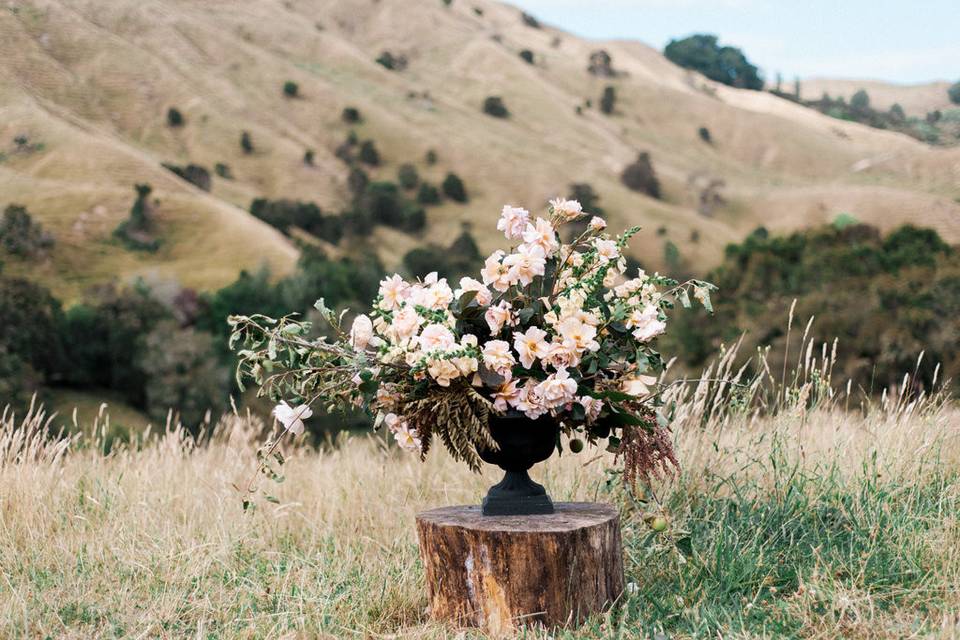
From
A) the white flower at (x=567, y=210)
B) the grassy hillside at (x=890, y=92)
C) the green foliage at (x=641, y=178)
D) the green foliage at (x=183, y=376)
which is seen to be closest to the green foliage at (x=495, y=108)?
the green foliage at (x=641, y=178)

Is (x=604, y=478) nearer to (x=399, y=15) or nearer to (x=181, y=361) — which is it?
(x=181, y=361)

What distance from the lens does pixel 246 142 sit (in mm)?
73375

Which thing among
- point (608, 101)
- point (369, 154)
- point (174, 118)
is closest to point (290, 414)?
point (174, 118)

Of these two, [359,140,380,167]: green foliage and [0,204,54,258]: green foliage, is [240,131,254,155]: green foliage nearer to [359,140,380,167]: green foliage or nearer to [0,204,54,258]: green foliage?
[359,140,380,167]: green foliage

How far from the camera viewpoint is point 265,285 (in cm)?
4422

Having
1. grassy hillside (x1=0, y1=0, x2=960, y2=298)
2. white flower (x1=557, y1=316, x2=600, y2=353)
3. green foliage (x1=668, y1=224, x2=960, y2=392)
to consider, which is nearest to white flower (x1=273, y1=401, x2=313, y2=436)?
white flower (x1=557, y1=316, x2=600, y2=353)

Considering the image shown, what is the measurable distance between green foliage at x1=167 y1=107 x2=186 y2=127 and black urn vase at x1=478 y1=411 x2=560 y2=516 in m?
74.5

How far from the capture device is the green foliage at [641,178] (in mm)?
82312

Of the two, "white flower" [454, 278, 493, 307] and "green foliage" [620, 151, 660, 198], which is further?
"green foliage" [620, 151, 660, 198]

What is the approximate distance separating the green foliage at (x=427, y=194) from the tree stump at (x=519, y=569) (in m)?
71.2

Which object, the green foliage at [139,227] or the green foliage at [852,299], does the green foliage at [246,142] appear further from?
the green foliage at [852,299]

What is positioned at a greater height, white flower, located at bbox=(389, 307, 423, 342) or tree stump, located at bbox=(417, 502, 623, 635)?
white flower, located at bbox=(389, 307, 423, 342)

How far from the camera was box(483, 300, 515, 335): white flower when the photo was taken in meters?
3.39

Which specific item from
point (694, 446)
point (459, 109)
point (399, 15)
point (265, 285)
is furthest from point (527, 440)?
point (399, 15)
